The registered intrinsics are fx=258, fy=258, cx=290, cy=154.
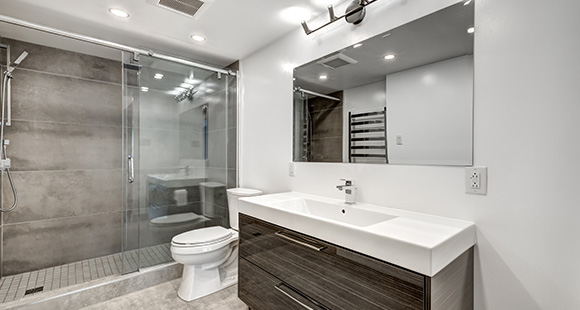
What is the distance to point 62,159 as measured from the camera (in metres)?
2.66

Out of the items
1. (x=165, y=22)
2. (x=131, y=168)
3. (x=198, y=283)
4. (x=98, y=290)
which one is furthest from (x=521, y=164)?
(x=98, y=290)

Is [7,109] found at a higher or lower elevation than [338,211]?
higher

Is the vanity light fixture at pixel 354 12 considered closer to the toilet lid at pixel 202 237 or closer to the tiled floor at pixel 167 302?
the toilet lid at pixel 202 237

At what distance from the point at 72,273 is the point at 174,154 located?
1461 millimetres

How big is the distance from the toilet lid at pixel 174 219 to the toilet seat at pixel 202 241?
38cm

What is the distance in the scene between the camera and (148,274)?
2328mm

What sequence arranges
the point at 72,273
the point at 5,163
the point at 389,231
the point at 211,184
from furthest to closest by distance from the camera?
the point at 211,184, the point at 72,273, the point at 5,163, the point at 389,231

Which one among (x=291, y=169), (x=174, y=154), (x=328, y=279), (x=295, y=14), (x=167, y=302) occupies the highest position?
(x=295, y=14)

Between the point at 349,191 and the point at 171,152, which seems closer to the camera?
the point at 349,191

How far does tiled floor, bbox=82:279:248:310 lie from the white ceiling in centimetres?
228

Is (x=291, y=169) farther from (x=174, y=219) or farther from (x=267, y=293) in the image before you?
(x=174, y=219)

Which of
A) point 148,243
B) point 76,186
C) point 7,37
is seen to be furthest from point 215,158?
point 7,37

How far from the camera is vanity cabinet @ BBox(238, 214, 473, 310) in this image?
996mm

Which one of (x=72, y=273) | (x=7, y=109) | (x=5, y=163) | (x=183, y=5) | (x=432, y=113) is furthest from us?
(x=72, y=273)
